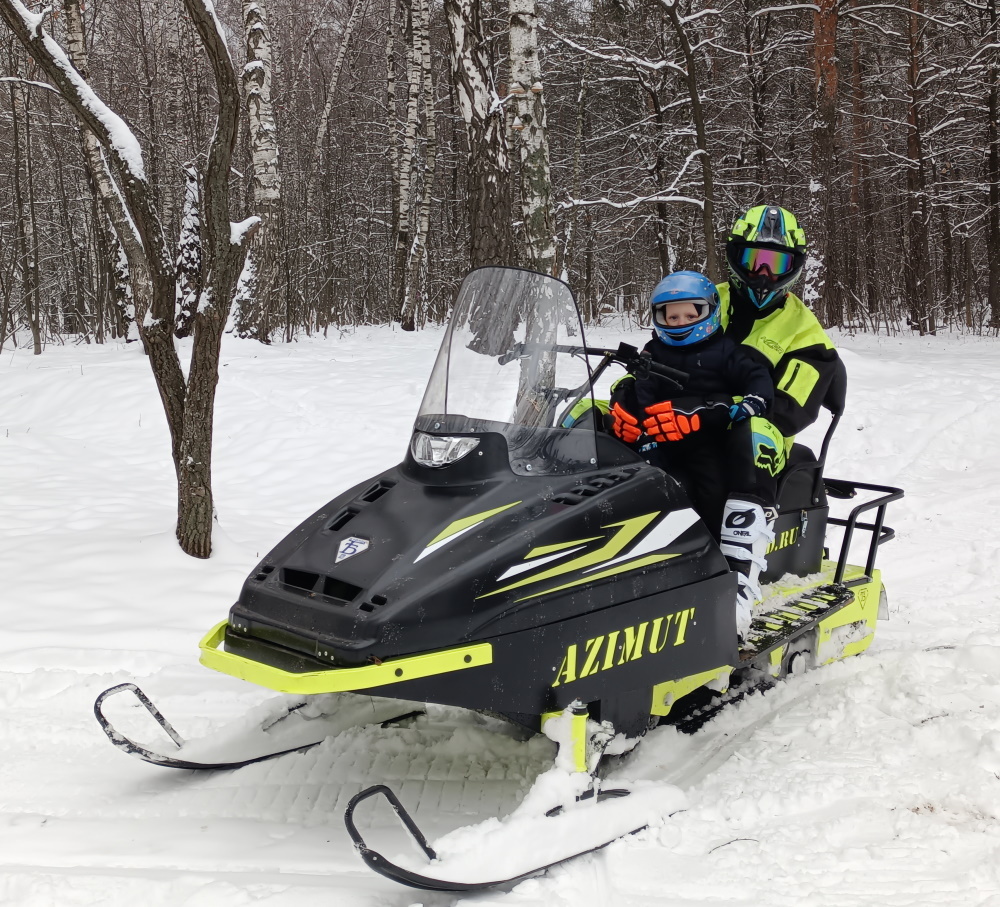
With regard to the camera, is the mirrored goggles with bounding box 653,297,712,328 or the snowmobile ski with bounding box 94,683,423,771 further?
the mirrored goggles with bounding box 653,297,712,328

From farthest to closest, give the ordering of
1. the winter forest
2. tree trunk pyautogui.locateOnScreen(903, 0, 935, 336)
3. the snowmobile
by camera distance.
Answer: tree trunk pyautogui.locateOnScreen(903, 0, 935, 336) → the winter forest → the snowmobile

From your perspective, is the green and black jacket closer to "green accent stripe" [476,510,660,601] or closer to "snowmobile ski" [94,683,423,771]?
"green accent stripe" [476,510,660,601]

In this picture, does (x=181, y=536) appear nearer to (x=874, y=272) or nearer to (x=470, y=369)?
(x=470, y=369)

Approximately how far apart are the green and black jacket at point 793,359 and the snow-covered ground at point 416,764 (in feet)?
3.52

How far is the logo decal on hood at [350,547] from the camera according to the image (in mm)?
2508

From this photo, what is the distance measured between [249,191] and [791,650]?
13.5 metres

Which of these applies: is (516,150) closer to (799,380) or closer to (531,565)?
(799,380)

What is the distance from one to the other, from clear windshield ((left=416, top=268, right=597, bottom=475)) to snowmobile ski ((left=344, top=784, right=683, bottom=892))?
985mm

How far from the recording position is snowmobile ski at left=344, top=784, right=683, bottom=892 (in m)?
2.11

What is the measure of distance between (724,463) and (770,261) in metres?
0.85

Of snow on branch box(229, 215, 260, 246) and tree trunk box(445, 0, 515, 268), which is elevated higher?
tree trunk box(445, 0, 515, 268)

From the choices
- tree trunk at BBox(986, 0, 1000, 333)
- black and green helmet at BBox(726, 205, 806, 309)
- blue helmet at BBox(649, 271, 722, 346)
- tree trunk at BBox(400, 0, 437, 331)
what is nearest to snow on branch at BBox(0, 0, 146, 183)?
blue helmet at BBox(649, 271, 722, 346)

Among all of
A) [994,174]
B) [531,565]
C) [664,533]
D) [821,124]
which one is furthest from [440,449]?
[994,174]

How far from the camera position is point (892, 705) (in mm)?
3246
